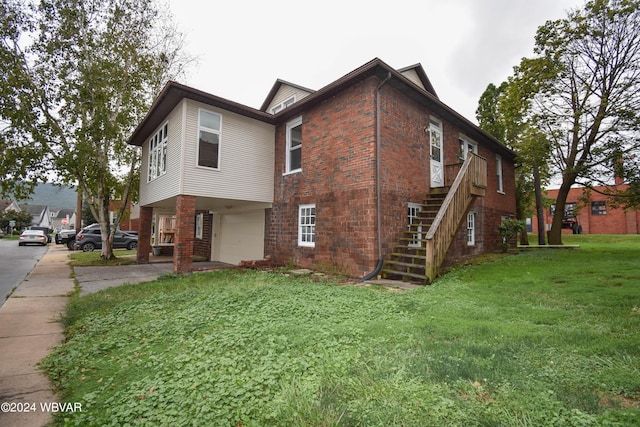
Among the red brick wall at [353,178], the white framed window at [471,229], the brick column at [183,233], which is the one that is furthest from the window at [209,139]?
the white framed window at [471,229]

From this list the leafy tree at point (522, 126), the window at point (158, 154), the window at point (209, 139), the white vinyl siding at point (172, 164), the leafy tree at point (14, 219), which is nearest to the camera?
the white vinyl siding at point (172, 164)

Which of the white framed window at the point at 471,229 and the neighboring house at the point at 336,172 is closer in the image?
the neighboring house at the point at 336,172

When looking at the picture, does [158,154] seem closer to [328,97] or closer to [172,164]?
[172,164]

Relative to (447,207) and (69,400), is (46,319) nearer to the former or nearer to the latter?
(69,400)

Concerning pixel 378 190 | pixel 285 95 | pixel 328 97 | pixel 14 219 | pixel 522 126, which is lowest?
pixel 378 190

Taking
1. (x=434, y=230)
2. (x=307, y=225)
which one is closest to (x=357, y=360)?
(x=434, y=230)

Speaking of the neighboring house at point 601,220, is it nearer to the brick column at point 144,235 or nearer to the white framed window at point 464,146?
the white framed window at point 464,146

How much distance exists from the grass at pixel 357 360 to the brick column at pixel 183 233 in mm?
3377

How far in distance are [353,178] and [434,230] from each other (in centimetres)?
264

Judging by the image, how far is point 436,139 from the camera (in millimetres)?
10672

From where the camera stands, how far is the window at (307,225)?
9656mm

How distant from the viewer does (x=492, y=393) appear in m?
2.24

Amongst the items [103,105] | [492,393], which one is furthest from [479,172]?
[103,105]

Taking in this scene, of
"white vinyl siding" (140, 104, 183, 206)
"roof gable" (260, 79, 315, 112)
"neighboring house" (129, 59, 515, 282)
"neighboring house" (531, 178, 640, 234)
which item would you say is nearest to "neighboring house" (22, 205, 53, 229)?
"neighboring house" (129, 59, 515, 282)
